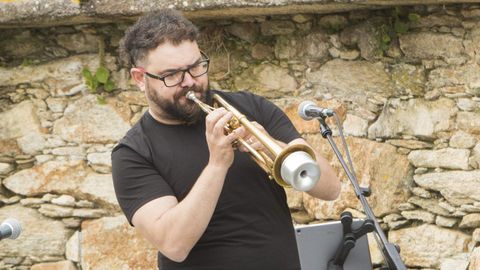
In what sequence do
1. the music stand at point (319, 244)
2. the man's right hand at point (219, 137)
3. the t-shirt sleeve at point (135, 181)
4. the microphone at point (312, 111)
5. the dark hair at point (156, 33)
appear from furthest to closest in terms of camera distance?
the music stand at point (319, 244), the microphone at point (312, 111), the dark hair at point (156, 33), the t-shirt sleeve at point (135, 181), the man's right hand at point (219, 137)

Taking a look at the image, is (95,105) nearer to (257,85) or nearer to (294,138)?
(257,85)

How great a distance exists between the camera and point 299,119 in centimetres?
438

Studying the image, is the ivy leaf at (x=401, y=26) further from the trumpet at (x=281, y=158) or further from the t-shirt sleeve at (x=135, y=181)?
the t-shirt sleeve at (x=135, y=181)

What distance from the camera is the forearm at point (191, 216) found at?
97.7 inches

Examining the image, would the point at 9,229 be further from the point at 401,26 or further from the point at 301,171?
the point at 401,26

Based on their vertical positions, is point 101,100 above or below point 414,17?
below

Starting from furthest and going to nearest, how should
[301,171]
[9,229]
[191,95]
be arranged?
[191,95]
[9,229]
[301,171]

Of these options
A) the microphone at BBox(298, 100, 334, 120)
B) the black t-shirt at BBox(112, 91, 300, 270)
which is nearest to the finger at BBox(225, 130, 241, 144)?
the black t-shirt at BBox(112, 91, 300, 270)

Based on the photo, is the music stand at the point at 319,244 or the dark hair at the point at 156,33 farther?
the music stand at the point at 319,244

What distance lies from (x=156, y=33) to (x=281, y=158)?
74 centimetres

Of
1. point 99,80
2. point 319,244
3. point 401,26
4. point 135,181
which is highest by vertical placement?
point 401,26

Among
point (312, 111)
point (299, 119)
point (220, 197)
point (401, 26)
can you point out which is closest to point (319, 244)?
point (312, 111)

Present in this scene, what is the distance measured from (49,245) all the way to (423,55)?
253 centimetres

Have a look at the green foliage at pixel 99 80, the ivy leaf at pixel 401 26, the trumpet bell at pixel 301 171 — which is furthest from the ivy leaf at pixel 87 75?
the trumpet bell at pixel 301 171
